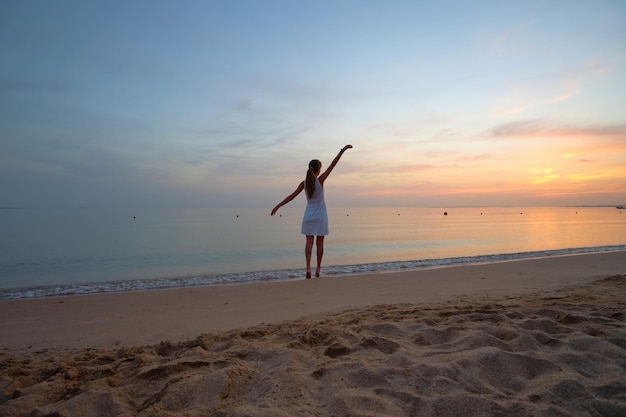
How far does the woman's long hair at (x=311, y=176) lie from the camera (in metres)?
7.45

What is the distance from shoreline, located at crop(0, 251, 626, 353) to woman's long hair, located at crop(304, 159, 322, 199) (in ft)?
6.08

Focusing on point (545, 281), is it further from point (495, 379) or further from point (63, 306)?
point (63, 306)

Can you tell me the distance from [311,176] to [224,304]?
3051 mm

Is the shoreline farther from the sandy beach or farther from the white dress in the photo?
the white dress

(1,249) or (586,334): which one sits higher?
(1,249)

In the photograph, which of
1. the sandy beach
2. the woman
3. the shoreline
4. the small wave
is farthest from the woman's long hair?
the sandy beach

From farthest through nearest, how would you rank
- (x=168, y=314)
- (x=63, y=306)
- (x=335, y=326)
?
1. (x=63, y=306)
2. (x=168, y=314)
3. (x=335, y=326)

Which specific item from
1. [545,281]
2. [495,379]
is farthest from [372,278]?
[495,379]

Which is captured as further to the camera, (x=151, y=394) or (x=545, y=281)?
(x=545, y=281)

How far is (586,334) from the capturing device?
318 cm

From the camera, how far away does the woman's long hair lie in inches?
293

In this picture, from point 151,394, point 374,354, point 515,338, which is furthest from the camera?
point 515,338

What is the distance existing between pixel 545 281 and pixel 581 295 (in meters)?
1.70

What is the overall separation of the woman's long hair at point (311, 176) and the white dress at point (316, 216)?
0.32 feet
